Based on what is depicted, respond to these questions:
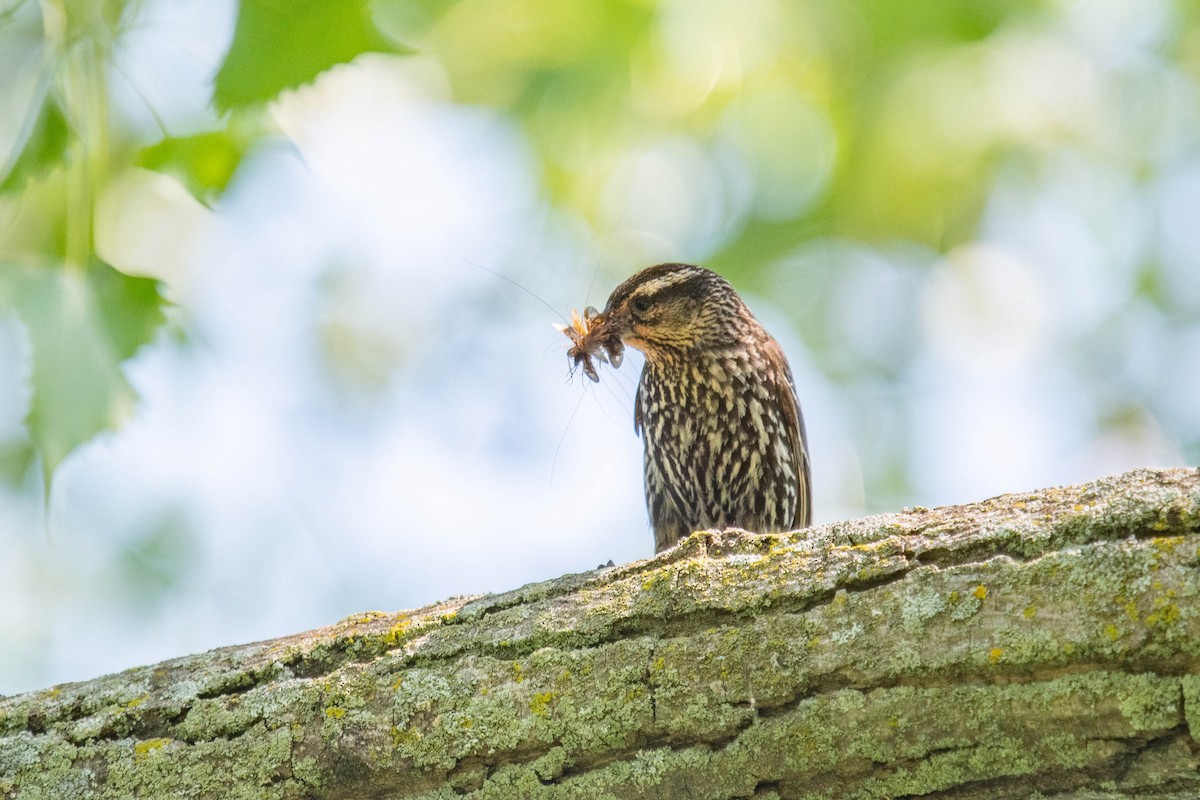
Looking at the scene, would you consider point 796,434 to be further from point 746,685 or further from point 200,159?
point 746,685

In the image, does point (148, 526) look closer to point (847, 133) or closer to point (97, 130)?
point (97, 130)

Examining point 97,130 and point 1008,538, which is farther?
point 97,130

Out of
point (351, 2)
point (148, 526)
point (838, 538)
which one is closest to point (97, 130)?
point (351, 2)

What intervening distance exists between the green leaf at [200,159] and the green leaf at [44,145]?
0.24m

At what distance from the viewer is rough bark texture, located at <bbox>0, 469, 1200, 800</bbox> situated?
6.98ft

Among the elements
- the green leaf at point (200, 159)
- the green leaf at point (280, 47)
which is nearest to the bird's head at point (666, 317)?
the green leaf at point (200, 159)

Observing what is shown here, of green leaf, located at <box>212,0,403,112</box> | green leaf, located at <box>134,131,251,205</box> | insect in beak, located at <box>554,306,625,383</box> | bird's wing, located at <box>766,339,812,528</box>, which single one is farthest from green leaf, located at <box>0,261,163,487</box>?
bird's wing, located at <box>766,339,812,528</box>

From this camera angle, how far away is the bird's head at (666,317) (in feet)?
17.3

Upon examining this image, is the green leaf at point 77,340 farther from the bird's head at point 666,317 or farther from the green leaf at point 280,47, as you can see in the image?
the bird's head at point 666,317

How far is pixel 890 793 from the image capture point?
2244mm

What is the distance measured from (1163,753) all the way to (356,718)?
162 centimetres

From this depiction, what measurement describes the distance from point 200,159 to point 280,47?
0.61 m

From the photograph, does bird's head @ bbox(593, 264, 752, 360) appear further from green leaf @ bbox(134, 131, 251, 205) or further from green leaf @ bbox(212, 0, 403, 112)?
green leaf @ bbox(212, 0, 403, 112)

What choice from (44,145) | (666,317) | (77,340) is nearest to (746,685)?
(77,340)
